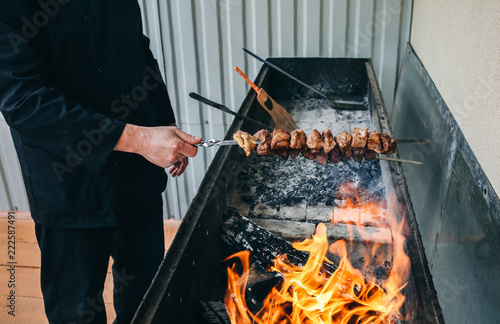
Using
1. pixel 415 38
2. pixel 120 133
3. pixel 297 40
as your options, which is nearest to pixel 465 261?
pixel 120 133

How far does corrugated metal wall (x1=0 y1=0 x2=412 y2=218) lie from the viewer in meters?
3.87

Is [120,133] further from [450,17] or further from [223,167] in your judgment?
[450,17]

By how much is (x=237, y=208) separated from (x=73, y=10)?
1.31m

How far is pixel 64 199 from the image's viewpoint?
7.48 ft

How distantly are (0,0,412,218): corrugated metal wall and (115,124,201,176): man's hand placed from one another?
2333 millimetres

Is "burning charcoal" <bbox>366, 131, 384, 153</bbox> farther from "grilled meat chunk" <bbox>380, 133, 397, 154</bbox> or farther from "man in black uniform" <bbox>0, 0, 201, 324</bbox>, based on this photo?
"man in black uniform" <bbox>0, 0, 201, 324</bbox>

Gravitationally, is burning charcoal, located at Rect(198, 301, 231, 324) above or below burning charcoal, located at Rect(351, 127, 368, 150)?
below

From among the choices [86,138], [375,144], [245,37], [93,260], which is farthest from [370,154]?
[245,37]

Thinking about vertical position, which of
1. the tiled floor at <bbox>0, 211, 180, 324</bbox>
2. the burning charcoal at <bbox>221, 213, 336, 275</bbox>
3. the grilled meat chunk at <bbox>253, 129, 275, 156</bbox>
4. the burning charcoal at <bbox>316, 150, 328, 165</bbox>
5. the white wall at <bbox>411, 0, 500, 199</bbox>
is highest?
the white wall at <bbox>411, 0, 500, 199</bbox>

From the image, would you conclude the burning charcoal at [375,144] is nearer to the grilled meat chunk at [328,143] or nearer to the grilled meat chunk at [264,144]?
the grilled meat chunk at [328,143]

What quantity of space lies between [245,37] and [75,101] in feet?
7.38

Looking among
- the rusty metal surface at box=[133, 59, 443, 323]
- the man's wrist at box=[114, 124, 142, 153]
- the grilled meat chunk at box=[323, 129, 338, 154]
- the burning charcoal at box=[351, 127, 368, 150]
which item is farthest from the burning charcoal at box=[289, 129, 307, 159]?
the man's wrist at box=[114, 124, 142, 153]

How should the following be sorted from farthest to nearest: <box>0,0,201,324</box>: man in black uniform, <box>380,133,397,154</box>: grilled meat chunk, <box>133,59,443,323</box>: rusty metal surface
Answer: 1. <box>380,133,397,154</box>: grilled meat chunk
2. <box>0,0,201,324</box>: man in black uniform
3. <box>133,59,443,323</box>: rusty metal surface

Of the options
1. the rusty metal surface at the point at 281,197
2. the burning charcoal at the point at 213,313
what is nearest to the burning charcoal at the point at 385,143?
the rusty metal surface at the point at 281,197
